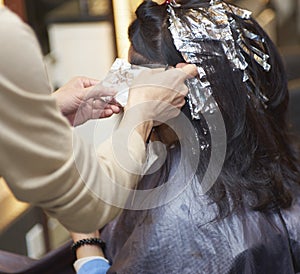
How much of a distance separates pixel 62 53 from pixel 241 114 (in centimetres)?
189

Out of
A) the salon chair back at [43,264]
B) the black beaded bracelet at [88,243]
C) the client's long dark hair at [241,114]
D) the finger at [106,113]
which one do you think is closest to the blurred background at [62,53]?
the salon chair back at [43,264]

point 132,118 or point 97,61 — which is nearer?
point 132,118

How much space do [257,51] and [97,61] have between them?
180cm

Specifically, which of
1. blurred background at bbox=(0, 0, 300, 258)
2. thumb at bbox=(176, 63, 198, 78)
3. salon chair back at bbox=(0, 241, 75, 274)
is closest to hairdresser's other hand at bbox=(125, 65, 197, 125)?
thumb at bbox=(176, 63, 198, 78)

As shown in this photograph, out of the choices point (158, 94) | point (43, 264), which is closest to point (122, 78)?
point (158, 94)

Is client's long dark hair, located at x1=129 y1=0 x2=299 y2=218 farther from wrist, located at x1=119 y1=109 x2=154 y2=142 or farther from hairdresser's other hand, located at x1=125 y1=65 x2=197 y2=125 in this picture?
wrist, located at x1=119 y1=109 x2=154 y2=142

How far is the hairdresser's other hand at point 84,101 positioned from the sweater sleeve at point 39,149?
0.94 feet

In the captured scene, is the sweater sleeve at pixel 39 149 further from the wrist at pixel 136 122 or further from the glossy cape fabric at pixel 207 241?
the glossy cape fabric at pixel 207 241

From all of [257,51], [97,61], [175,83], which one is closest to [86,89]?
[175,83]

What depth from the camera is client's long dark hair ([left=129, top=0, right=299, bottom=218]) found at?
4.23 ft

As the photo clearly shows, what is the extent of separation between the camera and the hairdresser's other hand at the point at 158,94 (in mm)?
1060

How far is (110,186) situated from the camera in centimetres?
95

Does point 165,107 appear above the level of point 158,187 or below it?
above

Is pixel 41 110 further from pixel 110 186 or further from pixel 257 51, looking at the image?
pixel 257 51
